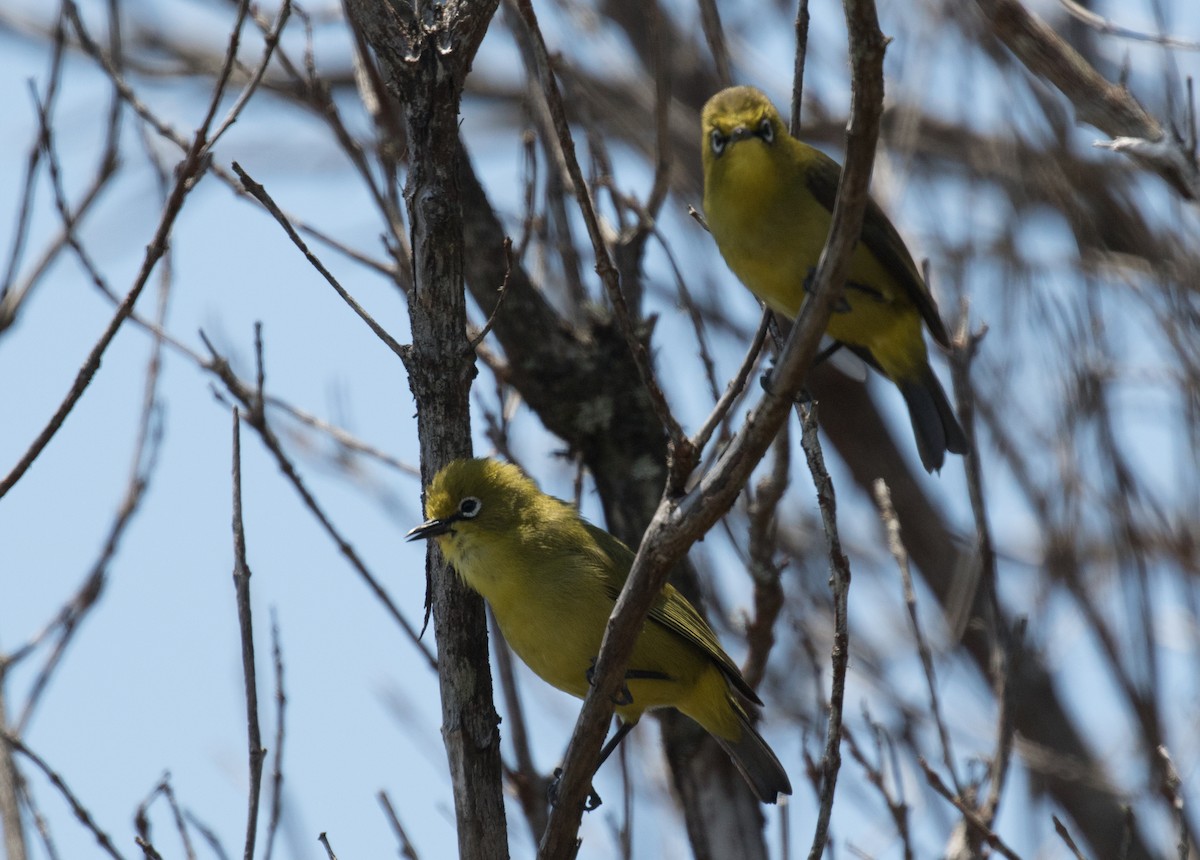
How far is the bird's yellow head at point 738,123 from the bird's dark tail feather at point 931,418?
1001 millimetres

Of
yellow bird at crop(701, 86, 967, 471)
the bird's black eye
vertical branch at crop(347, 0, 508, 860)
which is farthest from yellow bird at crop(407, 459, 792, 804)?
the bird's black eye

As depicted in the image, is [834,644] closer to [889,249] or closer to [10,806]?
[889,249]

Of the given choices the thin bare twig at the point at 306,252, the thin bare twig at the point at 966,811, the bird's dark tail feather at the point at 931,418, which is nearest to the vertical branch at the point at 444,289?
the thin bare twig at the point at 306,252

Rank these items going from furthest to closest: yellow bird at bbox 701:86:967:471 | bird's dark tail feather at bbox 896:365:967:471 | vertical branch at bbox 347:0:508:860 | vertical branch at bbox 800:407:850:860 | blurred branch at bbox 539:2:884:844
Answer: bird's dark tail feather at bbox 896:365:967:471, yellow bird at bbox 701:86:967:471, vertical branch at bbox 347:0:508:860, vertical branch at bbox 800:407:850:860, blurred branch at bbox 539:2:884:844

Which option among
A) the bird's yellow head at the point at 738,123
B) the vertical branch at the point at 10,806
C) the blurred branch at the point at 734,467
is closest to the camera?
the blurred branch at the point at 734,467

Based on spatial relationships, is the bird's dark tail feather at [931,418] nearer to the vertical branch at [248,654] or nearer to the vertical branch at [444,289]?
the vertical branch at [444,289]

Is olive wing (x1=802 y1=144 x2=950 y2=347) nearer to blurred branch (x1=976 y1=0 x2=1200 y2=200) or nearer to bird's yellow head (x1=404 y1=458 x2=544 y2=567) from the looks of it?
blurred branch (x1=976 y1=0 x2=1200 y2=200)

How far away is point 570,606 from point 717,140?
1557 mm

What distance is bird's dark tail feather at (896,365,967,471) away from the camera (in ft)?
15.1

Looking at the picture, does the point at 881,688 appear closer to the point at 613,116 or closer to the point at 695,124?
the point at 613,116

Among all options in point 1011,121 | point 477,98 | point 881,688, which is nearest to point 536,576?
point 881,688

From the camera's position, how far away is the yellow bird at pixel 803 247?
4.07 meters

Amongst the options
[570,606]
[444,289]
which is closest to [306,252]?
[444,289]

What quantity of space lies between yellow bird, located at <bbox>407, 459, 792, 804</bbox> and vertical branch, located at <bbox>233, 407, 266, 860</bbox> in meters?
0.76
